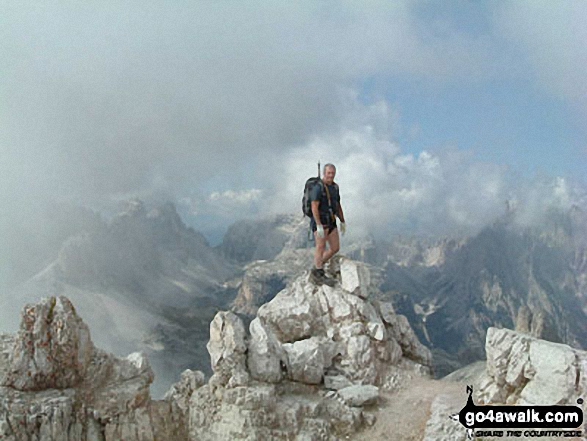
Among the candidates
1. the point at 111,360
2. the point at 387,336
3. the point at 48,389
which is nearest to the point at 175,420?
the point at 111,360

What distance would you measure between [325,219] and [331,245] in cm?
137

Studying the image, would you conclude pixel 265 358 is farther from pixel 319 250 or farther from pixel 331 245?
pixel 331 245

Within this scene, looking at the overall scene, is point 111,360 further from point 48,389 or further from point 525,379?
point 525,379

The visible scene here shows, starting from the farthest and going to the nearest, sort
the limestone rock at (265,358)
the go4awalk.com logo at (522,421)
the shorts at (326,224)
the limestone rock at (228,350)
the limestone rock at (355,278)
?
the shorts at (326,224) < the limestone rock at (355,278) < the limestone rock at (265,358) < the limestone rock at (228,350) < the go4awalk.com logo at (522,421)

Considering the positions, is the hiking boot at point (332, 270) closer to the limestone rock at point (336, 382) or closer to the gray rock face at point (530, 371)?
the limestone rock at point (336, 382)

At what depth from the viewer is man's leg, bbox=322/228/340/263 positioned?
76.1 feet

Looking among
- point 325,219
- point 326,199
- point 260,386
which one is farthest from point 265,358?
point 326,199

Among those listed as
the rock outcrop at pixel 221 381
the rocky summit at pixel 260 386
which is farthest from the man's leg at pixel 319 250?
the rocky summit at pixel 260 386

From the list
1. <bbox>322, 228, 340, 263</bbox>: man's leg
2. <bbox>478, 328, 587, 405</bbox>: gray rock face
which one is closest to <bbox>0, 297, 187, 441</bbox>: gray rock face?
<bbox>322, 228, 340, 263</bbox>: man's leg

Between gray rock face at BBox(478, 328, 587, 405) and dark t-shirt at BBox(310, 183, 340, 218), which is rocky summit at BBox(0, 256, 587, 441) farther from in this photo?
dark t-shirt at BBox(310, 183, 340, 218)

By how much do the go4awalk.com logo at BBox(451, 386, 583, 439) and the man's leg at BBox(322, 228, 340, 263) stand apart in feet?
31.3

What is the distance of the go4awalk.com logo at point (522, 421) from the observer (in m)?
14.0

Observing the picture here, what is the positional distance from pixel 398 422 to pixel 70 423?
36.8ft

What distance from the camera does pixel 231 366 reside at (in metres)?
17.8
